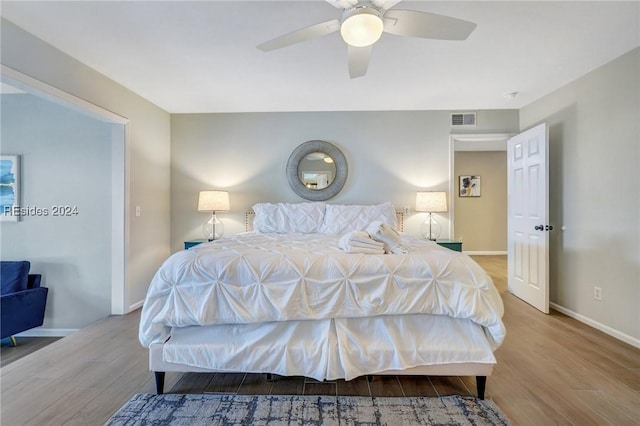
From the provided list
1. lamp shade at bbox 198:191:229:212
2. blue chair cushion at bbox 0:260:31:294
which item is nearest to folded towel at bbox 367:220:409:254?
Answer: lamp shade at bbox 198:191:229:212

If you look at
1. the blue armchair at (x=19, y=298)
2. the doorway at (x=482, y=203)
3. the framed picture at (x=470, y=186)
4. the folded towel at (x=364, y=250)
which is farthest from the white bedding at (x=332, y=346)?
the framed picture at (x=470, y=186)

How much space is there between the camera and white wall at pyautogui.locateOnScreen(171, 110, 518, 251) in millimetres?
4055

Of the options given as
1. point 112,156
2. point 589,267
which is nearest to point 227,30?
point 112,156

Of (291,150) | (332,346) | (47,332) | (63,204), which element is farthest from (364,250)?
(47,332)

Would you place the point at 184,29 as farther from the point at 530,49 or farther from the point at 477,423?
the point at 477,423

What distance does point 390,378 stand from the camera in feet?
6.31

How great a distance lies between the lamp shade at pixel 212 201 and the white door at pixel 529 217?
3807 millimetres

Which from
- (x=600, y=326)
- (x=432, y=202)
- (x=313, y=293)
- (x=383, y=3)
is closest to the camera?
(x=383, y=3)

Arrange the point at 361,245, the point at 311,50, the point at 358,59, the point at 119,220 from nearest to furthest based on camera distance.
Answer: the point at 361,245, the point at 358,59, the point at 311,50, the point at 119,220

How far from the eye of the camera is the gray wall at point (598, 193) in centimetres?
248

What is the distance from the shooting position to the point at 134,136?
3.38m

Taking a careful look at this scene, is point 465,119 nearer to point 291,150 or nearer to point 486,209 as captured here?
point 291,150

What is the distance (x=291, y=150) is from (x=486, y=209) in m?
5.21

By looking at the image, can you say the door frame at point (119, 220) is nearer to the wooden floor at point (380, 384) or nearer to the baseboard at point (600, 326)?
the wooden floor at point (380, 384)
